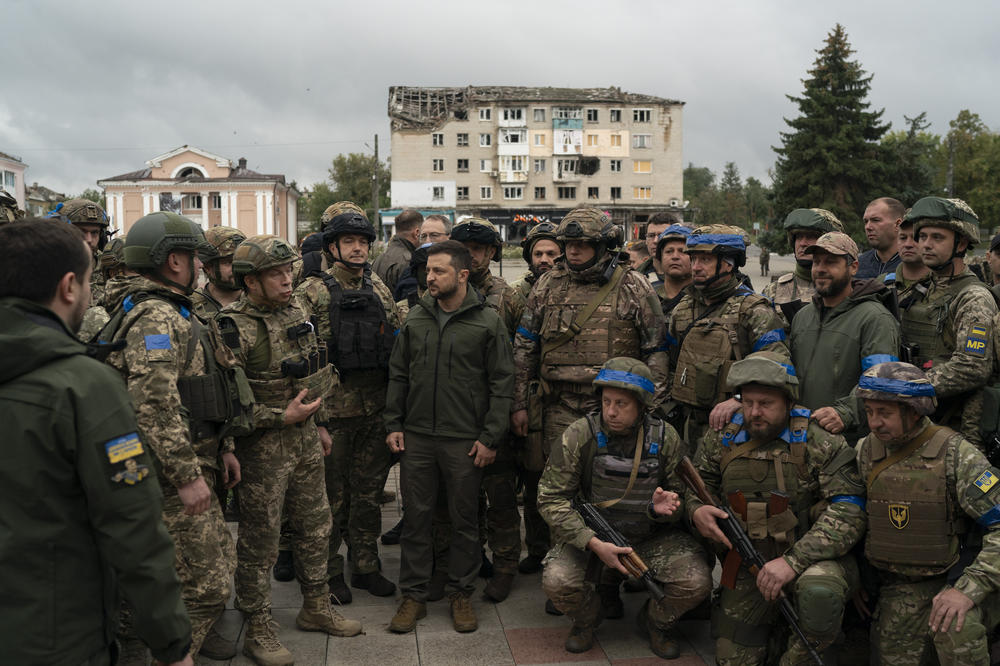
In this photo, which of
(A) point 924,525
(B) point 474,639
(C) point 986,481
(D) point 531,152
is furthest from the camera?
(D) point 531,152

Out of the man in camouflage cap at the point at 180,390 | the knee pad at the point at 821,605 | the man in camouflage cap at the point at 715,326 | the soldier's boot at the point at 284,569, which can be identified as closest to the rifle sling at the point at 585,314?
the man in camouflage cap at the point at 715,326

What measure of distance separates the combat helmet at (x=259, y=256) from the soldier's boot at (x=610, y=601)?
9.76ft

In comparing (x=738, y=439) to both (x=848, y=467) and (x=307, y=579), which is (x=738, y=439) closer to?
(x=848, y=467)

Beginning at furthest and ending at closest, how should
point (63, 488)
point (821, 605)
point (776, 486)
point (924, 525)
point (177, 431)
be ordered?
point (776, 486), point (821, 605), point (924, 525), point (177, 431), point (63, 488)

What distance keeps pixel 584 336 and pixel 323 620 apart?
2.57 metres

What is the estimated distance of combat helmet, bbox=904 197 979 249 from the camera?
5207 millimetres

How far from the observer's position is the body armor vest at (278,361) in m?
4.80

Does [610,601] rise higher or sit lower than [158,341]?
lower

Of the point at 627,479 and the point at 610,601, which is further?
the point at 610,601

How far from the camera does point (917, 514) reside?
4.10 metres

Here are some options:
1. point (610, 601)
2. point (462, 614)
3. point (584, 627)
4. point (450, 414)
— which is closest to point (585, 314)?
point (450, 414)

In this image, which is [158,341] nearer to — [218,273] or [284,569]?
[218,273]

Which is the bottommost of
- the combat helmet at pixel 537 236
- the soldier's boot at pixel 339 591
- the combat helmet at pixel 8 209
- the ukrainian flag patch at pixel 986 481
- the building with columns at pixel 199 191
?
the soldier's boot at pixel 339 591

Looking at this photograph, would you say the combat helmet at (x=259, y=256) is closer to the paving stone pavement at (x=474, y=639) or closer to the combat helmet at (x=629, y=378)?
the combat helmet at (x=629, y=378)
